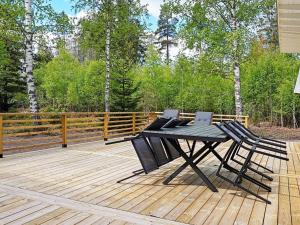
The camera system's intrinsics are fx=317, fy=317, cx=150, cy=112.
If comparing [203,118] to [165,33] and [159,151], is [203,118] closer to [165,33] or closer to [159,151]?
[159,151]

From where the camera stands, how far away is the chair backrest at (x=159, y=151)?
157 inches

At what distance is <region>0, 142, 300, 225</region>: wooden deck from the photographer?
2674mm

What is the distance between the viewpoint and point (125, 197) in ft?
10.7

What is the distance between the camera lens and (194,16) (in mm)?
11539

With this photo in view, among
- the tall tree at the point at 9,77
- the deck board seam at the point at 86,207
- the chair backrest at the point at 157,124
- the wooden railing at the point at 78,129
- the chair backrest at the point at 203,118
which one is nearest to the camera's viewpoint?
the deck board seam at the point at 86,207

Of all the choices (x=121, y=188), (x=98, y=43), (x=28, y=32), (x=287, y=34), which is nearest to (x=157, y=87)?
(x=98, y=43)

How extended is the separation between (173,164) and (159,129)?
119 cm

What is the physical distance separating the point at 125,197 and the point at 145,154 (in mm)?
712

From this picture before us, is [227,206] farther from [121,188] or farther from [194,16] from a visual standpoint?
[194,16]

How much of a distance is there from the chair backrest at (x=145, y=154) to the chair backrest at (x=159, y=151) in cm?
7

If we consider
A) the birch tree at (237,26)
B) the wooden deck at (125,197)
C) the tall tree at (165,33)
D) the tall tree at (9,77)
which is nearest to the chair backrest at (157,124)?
the wooden deck at (125,197)

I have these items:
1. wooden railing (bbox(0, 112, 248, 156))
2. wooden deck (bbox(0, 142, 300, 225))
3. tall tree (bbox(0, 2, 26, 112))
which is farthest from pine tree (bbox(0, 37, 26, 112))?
wooden deck (bbox(0, 142, 300, 225))

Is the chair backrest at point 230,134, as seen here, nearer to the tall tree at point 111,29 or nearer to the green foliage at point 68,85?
the tall tree at point 111,29

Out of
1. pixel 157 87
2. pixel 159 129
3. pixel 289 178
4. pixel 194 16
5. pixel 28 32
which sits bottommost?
pixel 289 178
